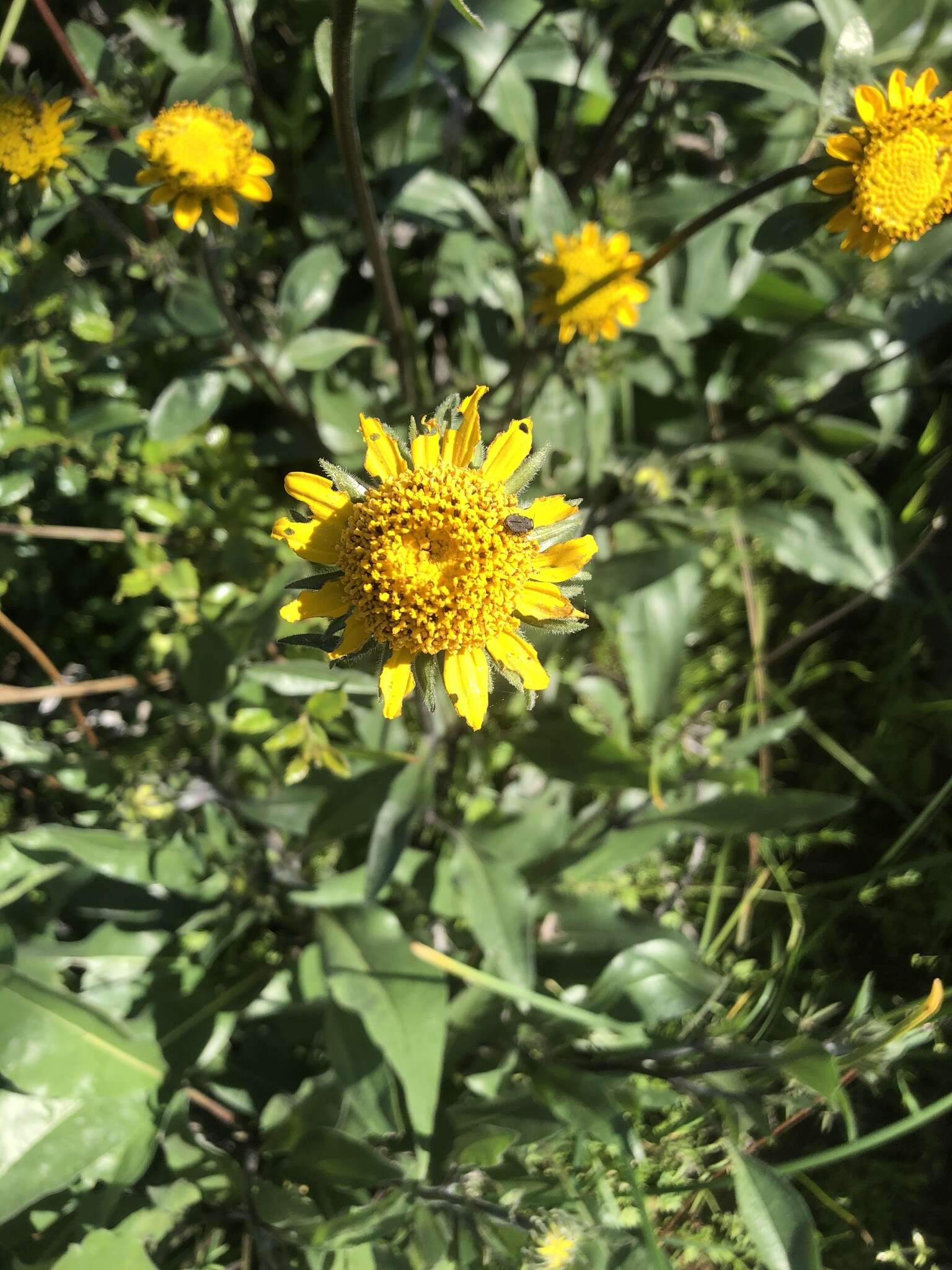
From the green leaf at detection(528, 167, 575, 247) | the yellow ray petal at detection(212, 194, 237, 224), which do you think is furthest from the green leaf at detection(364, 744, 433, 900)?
the green leaf at detection(528, 167, 575, 247)

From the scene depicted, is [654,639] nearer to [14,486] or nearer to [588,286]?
[588,286]

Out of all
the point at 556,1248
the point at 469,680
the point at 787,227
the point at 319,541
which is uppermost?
the point at 787,227

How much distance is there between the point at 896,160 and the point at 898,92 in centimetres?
13

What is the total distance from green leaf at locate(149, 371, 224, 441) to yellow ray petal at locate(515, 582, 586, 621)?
1.11 meters

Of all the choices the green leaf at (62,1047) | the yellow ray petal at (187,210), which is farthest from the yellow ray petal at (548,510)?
the green leaf at (62,1047)

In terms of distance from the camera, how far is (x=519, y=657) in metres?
1.31

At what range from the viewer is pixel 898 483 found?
9.16 feet

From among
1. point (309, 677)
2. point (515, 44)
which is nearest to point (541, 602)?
point (309, 677)

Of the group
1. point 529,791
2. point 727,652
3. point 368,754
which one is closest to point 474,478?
point 368,754

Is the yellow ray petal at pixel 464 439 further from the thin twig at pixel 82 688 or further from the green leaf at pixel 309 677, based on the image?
the thin twig at pixel 82 688

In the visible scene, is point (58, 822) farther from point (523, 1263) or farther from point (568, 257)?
point (568, 257)

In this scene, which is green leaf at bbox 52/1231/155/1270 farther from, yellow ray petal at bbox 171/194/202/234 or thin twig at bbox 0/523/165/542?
yellow ray petal at bbox 171/194/202/234

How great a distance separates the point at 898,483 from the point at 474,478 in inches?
79.6

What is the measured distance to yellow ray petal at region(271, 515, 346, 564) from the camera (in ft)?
Answer: 4.31
